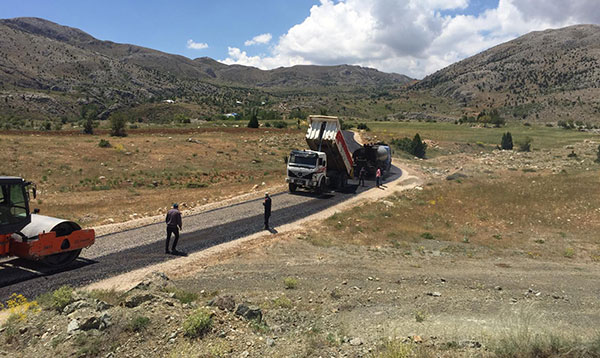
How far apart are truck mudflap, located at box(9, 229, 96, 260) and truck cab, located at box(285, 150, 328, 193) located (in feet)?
48.3

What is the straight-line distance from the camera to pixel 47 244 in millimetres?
10844

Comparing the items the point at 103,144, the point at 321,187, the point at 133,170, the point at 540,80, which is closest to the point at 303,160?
the point at 321,187

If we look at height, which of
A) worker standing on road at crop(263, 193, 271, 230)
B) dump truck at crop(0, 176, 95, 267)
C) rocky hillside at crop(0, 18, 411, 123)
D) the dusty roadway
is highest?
rocky hillside at crop(0, 18, 411, 123)

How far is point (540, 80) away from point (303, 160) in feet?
497

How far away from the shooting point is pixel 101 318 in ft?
24.3

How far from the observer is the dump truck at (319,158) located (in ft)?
81.3

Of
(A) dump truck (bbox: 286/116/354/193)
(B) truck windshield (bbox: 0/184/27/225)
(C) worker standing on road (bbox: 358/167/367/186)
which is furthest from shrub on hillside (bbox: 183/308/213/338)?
(C) worker standing on road (bbox: 358/167/367/186)

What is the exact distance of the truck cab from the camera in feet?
80.9

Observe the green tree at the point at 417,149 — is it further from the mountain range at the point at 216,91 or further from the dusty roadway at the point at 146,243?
the mountain range at the point at 216,91

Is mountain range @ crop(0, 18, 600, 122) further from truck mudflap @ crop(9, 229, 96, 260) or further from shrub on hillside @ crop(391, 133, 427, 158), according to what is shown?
truck mudflap @ crop(9, 229, 96, 260)

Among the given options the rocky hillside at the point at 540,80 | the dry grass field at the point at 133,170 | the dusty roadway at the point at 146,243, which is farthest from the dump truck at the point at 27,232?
the rocky hillside at the point at 540,80

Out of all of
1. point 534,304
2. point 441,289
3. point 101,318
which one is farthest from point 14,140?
point 534,304

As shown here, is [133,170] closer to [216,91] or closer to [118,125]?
[118,125]

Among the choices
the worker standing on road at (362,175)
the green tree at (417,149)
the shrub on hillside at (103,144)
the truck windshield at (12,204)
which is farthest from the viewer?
the green tree at (417,149)
